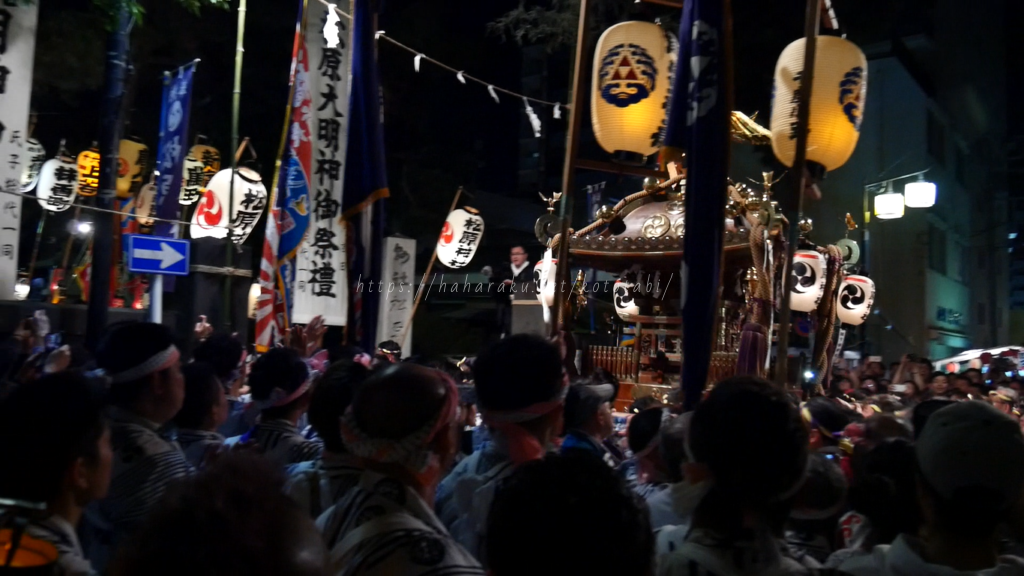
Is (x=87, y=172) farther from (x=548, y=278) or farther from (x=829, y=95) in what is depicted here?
(x=829, y=95)

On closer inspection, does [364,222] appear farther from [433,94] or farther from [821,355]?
[433,94]

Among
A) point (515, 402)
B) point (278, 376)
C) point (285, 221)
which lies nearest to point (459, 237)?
point (285, 221)

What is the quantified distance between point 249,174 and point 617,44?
7378 mm

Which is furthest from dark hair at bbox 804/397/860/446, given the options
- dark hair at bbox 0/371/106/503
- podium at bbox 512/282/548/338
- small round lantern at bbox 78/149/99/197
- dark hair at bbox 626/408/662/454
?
small round lantern at bbox 78/149/99/197

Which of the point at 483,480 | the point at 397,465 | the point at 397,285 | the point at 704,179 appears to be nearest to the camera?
the point at 397,465

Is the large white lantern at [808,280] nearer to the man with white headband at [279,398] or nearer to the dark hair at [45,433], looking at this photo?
the man with white headband at [279,398]

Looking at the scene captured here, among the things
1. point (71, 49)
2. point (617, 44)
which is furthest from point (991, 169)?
point (71, 49)

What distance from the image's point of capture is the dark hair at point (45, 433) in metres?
2.12

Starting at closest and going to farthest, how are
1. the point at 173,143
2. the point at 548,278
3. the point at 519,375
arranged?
the point at 519,375 → the point at 173,143 → the point at 548,278

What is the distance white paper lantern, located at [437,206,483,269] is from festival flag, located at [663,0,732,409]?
982cm

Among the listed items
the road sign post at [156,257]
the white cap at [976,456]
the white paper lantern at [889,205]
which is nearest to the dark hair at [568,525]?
the white cap at [976,456]

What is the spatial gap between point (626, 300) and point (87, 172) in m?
11.2

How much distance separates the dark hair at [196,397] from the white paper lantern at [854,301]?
13205 mm

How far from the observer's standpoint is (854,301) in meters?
15.0
